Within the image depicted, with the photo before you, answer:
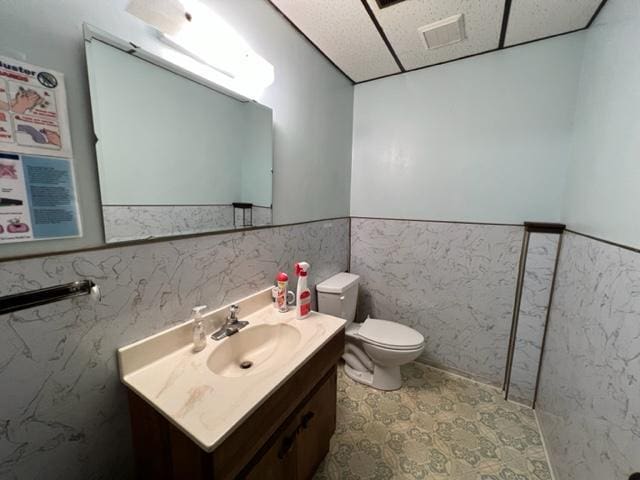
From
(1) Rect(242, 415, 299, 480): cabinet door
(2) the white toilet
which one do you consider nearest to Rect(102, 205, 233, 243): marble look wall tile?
(1) Rect(242, 415, 299, 480): cabinet door

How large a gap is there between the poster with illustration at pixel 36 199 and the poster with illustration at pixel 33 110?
0.10ft

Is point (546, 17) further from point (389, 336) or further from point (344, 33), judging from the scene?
point (389, 336)

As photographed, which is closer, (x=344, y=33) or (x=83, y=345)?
(x=83, y=345)

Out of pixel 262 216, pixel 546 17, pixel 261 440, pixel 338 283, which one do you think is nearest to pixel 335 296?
pixel 338 283

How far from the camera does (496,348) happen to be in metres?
1.75

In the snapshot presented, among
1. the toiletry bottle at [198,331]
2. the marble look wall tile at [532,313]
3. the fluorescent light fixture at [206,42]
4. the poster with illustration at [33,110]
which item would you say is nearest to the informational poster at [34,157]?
the poster with illustration at [33,110]

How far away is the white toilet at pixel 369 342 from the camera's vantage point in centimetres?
160

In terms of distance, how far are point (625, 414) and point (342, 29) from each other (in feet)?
6.46

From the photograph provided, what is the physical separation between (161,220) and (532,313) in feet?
6.90

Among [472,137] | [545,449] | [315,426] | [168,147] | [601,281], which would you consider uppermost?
[472,137]

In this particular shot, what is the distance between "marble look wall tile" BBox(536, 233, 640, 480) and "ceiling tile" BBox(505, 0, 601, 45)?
110cm

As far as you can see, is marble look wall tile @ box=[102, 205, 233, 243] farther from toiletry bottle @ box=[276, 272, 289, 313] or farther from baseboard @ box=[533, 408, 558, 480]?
baseboard @ box=[533, 408, 558, 480]

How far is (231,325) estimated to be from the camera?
3.59 feet

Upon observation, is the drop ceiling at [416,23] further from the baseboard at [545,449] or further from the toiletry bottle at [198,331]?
the baseboard at [545,449]
